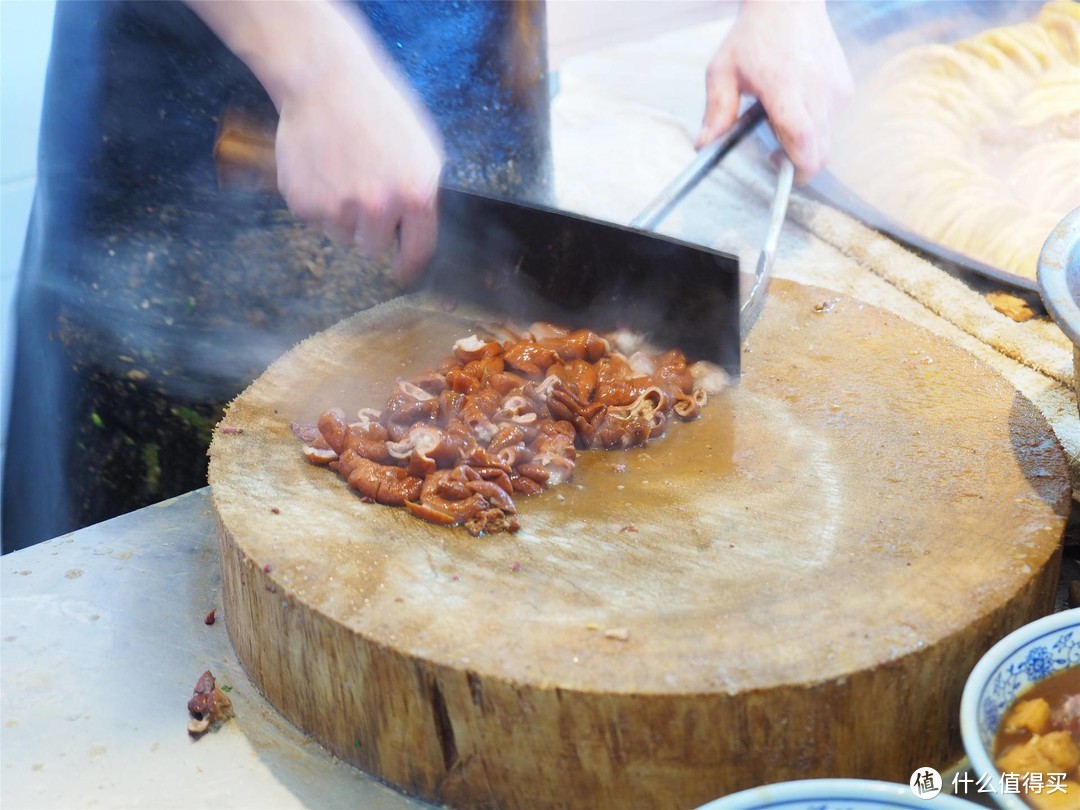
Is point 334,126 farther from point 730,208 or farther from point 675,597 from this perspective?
point 730,208

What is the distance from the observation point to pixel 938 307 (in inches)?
122

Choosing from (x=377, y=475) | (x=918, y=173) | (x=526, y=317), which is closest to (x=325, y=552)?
(x=377, y=475)

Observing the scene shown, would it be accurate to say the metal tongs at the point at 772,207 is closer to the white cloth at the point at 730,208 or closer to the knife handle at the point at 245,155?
the white cloth at the point at 730,208

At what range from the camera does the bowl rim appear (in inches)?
65.4

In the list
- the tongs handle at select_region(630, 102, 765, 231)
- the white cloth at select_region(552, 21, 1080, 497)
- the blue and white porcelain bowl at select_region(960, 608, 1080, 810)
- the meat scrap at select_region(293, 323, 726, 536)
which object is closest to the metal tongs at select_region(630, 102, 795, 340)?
the tongs handle at select_region(630, 102, 765, 231)

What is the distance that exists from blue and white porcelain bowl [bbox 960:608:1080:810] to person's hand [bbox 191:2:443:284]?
1510 mm

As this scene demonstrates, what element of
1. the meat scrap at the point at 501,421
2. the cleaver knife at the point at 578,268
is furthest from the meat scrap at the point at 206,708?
the cleaver knife at the point at 578,268

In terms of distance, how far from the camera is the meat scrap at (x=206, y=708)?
2.02 meters

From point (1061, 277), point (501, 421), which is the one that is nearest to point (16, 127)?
point (501, 421)

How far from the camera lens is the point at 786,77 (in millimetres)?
3115

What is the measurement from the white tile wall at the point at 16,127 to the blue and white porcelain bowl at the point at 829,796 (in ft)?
9.61

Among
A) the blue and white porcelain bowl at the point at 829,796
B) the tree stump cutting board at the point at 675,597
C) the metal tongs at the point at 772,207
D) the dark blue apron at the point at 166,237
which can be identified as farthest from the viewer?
the dark blue apron at the point at 166,237

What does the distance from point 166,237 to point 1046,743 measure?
2.45m

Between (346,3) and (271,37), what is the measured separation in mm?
534
